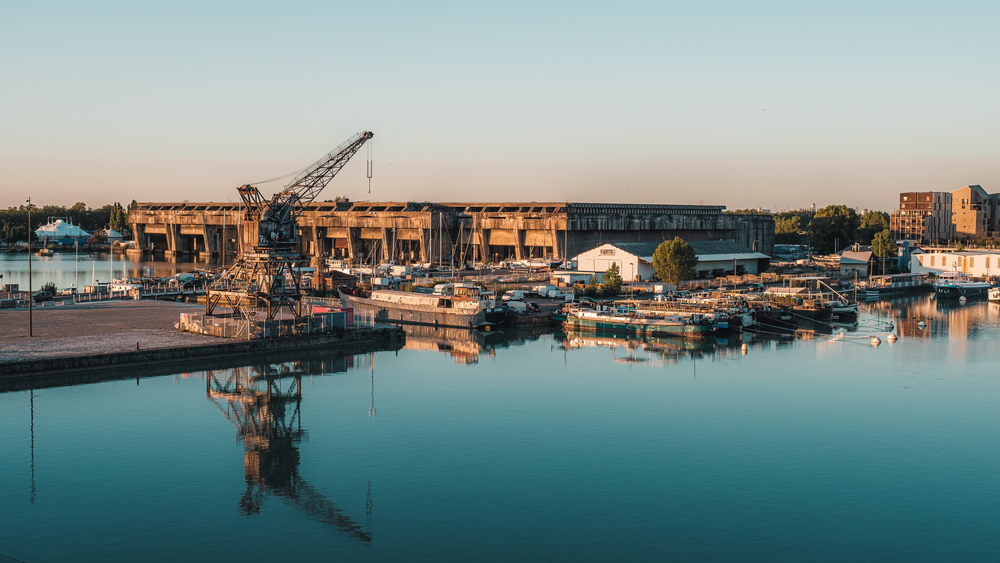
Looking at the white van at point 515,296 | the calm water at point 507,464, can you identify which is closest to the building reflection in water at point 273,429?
the calm water at point 507,464

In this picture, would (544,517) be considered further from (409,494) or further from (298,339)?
(298,339)

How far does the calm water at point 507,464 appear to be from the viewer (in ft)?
44.3

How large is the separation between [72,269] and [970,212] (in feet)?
294

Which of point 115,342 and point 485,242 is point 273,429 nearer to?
point 115,342

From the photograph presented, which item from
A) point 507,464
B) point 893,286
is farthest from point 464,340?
point 893,286

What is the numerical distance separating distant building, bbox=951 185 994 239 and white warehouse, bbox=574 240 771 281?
4410 centimetres

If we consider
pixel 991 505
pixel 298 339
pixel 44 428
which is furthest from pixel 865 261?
pixel 44 428

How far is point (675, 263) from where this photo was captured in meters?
51.0

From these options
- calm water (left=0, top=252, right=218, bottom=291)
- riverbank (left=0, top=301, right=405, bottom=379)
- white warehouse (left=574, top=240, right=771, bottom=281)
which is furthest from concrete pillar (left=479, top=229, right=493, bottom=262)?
riverbank (left=0, top=301, right=405, bottom=379)

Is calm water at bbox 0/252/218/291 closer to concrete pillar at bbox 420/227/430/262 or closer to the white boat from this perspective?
concrete pillar at bbox 420/227/430/262

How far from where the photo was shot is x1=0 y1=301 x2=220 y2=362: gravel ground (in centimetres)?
→ 2694

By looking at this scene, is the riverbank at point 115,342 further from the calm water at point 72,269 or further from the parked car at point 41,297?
the calm water at point 72,269

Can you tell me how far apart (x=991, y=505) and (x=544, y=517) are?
7.62 metres

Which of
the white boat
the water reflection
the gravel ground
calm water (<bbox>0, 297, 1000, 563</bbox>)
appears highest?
the white boat
